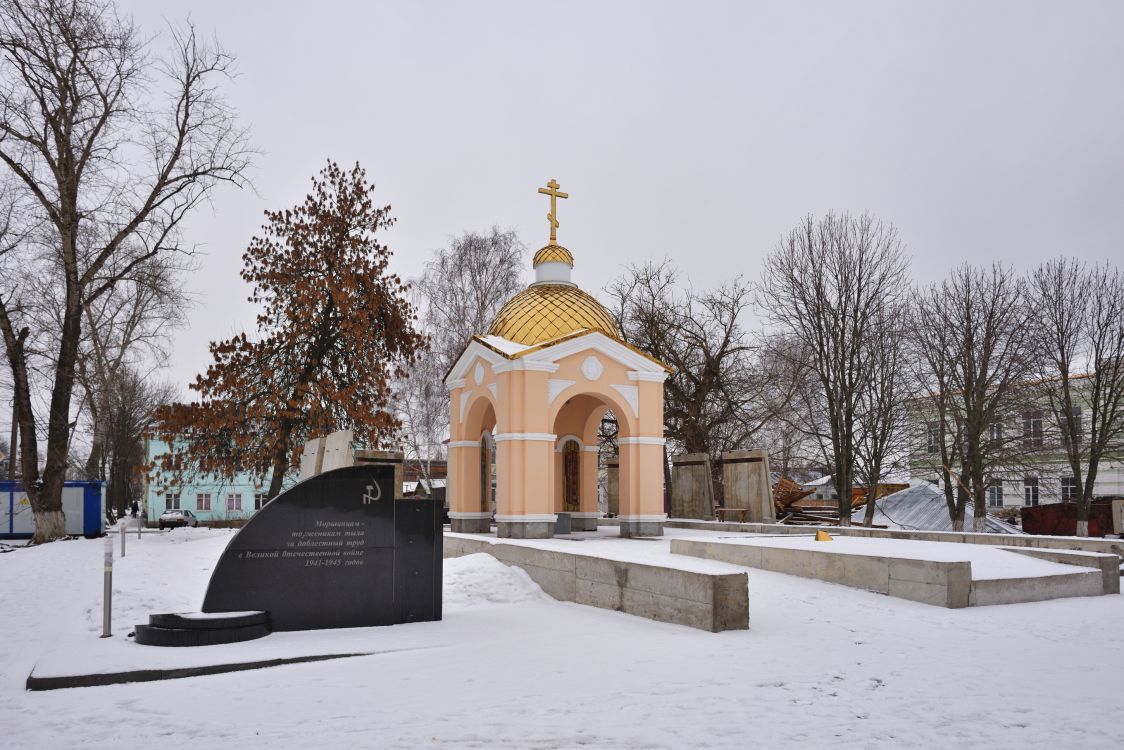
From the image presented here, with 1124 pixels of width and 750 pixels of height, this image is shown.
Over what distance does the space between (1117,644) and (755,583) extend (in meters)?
4.35

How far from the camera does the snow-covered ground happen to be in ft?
18.1

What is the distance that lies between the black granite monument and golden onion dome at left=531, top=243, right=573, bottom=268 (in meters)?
11.6

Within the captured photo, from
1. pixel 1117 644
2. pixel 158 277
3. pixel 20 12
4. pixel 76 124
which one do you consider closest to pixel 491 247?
pixel 158 277

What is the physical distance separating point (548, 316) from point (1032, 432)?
18.7 metres

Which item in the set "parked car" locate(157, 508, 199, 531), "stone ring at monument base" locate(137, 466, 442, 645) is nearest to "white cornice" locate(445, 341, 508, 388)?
"stone ring at monument base" locate(137, 466, 442, 645)

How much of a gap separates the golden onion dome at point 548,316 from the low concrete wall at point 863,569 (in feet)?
20.7

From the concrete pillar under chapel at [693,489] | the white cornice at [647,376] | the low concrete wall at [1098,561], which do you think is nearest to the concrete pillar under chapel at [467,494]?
the white cornice at [647,376]

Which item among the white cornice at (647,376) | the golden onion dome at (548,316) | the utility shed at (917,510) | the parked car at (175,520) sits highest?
the golden onion dome at (548,316)

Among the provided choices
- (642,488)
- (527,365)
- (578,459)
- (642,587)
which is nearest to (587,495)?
(578,459)

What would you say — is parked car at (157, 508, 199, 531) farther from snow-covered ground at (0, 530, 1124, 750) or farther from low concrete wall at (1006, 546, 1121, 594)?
low concrete wall at (1006, 546, 1121, 594)

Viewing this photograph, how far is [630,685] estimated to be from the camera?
6.80 metres

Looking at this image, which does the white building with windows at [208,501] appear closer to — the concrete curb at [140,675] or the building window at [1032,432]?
the building window at [1032,432]

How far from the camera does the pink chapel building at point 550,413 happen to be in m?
17.1

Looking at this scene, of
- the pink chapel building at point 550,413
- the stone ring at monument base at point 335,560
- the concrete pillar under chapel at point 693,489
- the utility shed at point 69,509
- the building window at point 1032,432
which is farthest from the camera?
the utility shed at point 69,509
